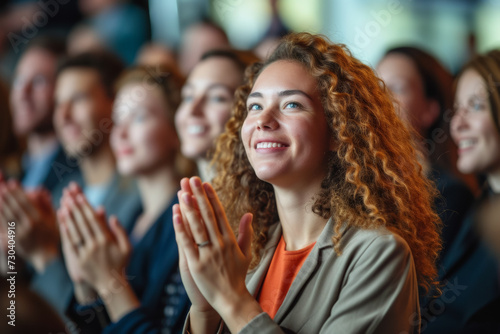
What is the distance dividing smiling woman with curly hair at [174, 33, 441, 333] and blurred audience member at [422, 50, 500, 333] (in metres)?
0.45

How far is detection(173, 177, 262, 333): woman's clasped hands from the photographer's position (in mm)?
930

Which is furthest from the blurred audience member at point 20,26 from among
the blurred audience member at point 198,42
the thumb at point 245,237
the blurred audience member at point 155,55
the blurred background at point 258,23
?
the thumb at point 245,237

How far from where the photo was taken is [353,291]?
904 mm

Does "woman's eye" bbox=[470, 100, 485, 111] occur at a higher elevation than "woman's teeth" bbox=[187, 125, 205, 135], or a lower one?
lower

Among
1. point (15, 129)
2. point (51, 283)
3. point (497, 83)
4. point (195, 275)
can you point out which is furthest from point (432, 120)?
point (15, 129)

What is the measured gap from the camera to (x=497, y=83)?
150 centimetres

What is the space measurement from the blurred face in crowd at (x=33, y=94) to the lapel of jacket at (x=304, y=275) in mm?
1656

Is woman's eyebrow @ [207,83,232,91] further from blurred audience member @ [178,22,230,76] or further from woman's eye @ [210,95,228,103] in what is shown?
blurred audience member @ [178,22,230,76]

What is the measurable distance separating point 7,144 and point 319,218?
66.1 inches

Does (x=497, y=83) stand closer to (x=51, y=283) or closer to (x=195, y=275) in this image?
(x=195, y=275)

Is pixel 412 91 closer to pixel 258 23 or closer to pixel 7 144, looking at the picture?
pixel 258 23

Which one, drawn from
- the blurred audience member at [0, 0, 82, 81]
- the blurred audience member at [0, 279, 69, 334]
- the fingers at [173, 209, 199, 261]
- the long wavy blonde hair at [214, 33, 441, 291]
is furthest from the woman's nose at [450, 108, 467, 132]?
the blurred audience member at [0, 0, 82, 81]

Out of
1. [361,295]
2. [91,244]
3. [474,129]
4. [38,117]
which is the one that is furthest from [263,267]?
[38,117]

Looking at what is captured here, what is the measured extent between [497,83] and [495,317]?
25.8 inches
